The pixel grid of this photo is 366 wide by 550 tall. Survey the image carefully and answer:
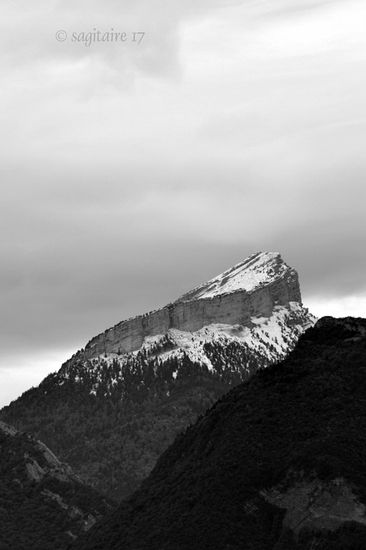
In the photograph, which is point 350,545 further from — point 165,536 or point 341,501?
point 165,536

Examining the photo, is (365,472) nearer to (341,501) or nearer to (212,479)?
(341,501)

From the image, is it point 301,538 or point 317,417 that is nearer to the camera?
point 301,538

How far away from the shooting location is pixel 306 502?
18312cm

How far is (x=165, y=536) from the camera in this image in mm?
193750

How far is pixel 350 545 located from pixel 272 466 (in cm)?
1809

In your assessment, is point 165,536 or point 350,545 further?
point 165,536

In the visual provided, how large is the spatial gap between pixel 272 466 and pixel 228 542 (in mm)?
10520

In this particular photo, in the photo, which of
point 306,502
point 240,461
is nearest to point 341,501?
point 306,502

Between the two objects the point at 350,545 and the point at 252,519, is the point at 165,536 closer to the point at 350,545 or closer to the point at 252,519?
the point at 252,519

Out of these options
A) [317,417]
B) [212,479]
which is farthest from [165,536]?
[317,417]

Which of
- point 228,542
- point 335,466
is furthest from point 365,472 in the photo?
point 228,542

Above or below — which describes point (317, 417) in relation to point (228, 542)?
above

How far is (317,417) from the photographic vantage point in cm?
19950

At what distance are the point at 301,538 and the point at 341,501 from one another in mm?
5288
